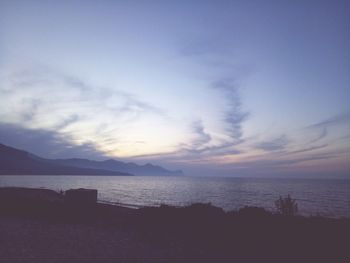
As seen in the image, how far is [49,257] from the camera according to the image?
35.0 ft

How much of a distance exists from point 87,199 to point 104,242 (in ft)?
37.0

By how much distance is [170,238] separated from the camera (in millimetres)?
14766

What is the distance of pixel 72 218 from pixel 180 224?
7.67m

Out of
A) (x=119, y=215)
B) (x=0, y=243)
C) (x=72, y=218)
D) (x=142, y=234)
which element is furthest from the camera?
(x=119, y=215)

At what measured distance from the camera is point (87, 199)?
78.9 ft

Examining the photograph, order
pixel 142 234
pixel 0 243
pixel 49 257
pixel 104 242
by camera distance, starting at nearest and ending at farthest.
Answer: pixel 49 257
pixel 0 243
pixel 104 242
pixel 142 234

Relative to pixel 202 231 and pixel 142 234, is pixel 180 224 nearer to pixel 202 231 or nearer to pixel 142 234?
pixel 202 231

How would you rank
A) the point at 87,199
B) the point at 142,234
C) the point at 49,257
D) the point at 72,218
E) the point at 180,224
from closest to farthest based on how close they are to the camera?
the point at 49,257 < the point at 142,234 < the point at 180,224 < the point at 72,218 < the point at 87,199

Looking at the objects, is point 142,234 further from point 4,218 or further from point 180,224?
point 4,218

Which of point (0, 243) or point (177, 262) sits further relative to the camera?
point (0, 243)

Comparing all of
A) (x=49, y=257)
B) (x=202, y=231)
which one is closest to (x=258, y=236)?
(x=202, y=231)

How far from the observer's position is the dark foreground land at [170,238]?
11.5 meters

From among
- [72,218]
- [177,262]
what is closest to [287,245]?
[177,262]

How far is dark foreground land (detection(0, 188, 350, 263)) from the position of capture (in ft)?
37.6
